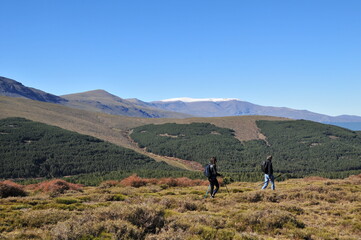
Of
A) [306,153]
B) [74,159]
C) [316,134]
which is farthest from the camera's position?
[316,134]

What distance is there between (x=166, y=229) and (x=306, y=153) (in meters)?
93.1

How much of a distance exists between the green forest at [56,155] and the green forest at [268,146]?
19864 mm

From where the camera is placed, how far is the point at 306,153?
92.4 m

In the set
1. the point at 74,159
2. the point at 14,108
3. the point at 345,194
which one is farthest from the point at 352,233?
the point at 14,108

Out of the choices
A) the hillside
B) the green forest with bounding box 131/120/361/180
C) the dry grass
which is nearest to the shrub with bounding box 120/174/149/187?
the green forest with bounding box 131/120/361/180

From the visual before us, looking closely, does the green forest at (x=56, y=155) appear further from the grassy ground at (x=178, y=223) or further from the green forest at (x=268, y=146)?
the grassy ground at (x=178, y=223)

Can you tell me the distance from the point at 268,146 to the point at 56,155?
7100 cm

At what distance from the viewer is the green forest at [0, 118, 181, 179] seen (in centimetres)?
5722

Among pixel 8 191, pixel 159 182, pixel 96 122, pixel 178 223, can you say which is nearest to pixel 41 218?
pixel 178 223

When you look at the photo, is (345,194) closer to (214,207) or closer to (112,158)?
(214,207)

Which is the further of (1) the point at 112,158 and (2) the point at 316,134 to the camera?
(2) the point at 316,134

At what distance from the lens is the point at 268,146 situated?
103812mm

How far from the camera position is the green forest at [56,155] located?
57.2 meters

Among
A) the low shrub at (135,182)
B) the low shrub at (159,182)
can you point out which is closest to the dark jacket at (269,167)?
the low shrub at (159,182)
